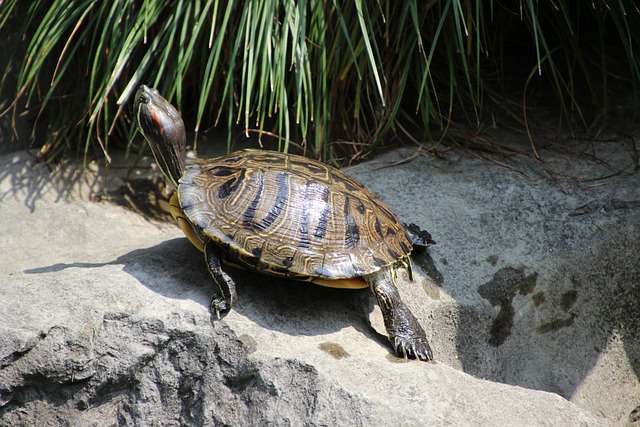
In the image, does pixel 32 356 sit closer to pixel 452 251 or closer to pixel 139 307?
pixel 139 307

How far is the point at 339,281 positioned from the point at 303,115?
1524 millimetres

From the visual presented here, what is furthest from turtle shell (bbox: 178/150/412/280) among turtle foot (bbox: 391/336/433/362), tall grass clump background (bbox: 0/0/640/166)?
tall grass clump background (bbox: 0/0/640/166)

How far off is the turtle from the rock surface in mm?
160

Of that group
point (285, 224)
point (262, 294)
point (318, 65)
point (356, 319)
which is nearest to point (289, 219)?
point (285, 224)

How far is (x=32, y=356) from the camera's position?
2748 mm

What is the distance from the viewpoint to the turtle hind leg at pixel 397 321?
288cm

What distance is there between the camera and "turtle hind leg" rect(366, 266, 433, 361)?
9.45 ft

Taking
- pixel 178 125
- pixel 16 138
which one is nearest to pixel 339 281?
pixel 178 125

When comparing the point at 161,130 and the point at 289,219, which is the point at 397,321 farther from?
the point at 161,130

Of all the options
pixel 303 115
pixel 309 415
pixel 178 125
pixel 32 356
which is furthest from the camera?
pixel 303 115

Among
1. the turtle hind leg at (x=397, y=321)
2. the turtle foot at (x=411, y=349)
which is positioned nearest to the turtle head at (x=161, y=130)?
the turtle hind leg at (x=397, y=321)

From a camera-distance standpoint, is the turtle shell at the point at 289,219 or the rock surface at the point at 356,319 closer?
the rock surface at the point at 356,319

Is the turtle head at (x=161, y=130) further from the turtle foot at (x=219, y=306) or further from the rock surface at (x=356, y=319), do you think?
the turtle foot at (x=219, y=306)

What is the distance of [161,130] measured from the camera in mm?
3199
